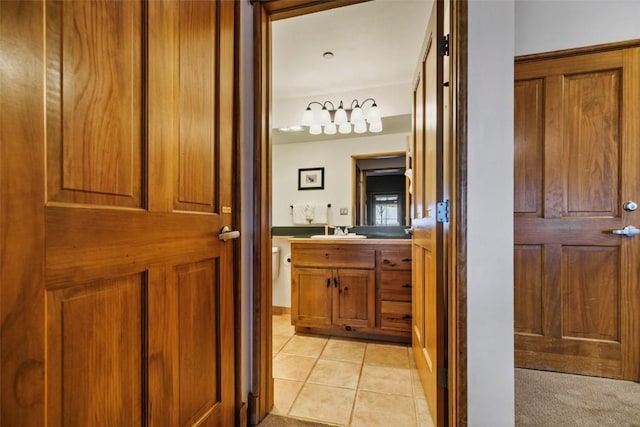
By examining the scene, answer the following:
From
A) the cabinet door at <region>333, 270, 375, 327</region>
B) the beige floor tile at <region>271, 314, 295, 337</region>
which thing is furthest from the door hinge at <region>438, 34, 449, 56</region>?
the beige floor tile at <region>271, 314, 295, 337</region>

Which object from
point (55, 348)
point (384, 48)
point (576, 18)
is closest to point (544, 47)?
point (576, 18)

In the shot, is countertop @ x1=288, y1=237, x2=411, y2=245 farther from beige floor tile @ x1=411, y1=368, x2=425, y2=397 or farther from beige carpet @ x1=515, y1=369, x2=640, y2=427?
beige carpet @ x1=515, y1=369, x2=640, y2=427

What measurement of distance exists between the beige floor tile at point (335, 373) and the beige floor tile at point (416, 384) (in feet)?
1.07

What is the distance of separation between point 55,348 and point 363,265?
6.17ft

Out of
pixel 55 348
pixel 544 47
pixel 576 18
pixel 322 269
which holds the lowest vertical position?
pixel 322 269

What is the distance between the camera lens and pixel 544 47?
171 centimetres

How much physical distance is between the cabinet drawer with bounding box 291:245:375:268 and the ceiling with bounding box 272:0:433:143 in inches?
49.1

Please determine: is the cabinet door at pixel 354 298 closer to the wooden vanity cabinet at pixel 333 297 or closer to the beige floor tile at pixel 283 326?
the wooden vanity cabinet at pixel 333 297

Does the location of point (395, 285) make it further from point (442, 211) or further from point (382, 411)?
point (442, 211)

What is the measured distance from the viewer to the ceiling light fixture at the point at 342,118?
259 cm

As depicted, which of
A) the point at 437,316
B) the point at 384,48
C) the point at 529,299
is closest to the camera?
the point at 437,316

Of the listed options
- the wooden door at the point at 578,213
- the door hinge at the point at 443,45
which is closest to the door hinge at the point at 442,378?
the wooden door at the point at 578,213

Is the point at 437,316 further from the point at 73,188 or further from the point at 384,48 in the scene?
the point at 384,48

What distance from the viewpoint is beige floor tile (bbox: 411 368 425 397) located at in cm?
155
